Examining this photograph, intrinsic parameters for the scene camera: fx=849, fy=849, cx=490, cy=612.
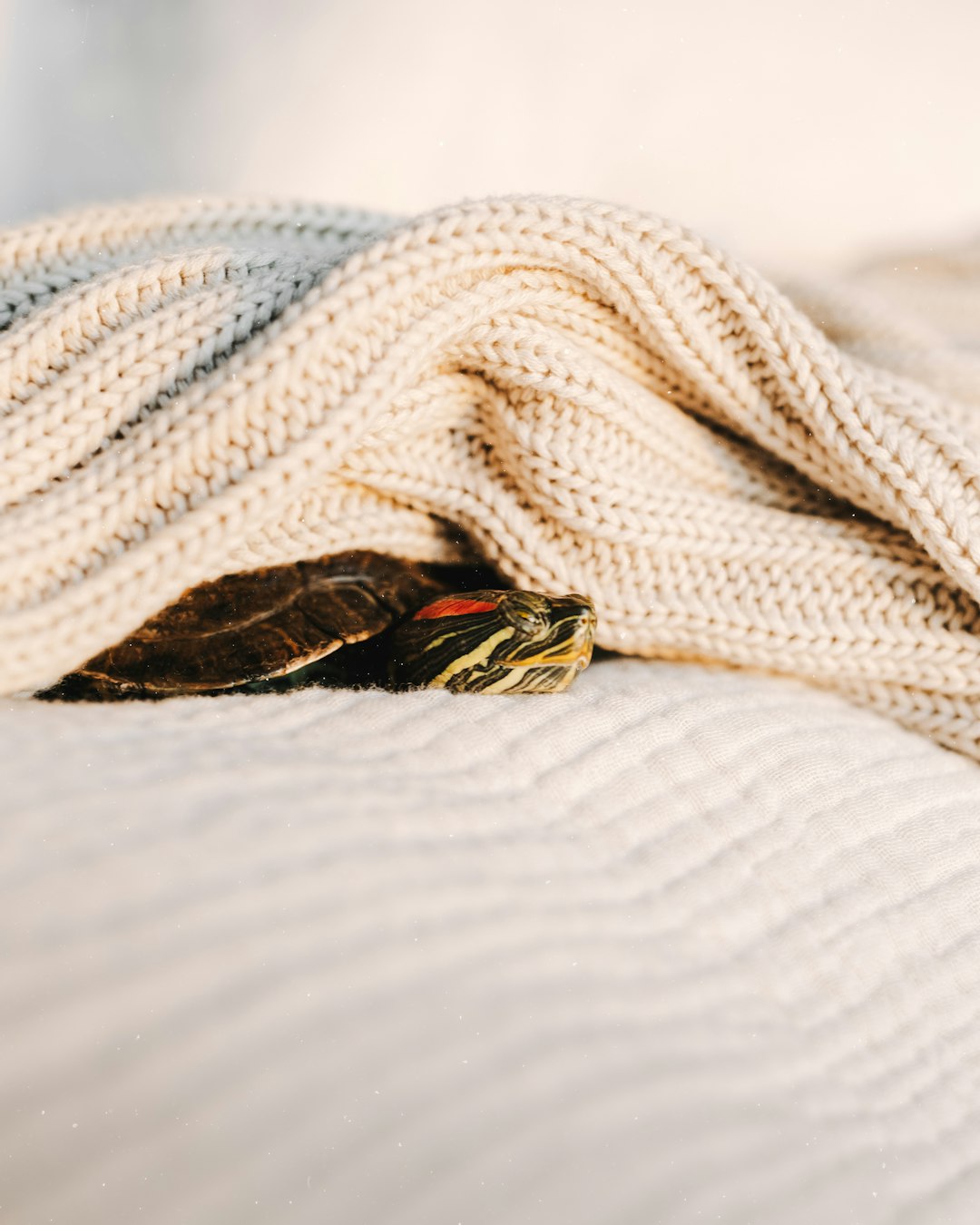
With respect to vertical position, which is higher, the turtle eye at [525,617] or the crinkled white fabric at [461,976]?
the turtle eye at [525,617]

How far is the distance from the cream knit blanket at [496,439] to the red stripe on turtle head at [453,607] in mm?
45

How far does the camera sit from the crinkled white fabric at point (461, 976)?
0.26 metres

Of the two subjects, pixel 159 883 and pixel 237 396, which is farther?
pixel 237 396

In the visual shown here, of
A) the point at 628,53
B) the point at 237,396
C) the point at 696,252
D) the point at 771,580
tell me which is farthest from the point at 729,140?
the point at 237,396

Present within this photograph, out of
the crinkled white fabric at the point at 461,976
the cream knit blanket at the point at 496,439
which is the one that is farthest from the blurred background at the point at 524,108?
the crinkled white fabric at the point at 461,976

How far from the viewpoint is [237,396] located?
1.44 feet

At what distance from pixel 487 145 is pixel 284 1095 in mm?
882

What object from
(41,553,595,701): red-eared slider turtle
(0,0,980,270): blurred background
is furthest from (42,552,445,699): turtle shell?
(0,0,980,270): blurred background

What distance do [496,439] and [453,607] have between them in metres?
0.11

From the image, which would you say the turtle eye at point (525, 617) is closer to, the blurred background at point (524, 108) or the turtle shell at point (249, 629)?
the turtle shell at point (249, 629)

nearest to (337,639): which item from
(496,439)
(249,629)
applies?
(249,629)

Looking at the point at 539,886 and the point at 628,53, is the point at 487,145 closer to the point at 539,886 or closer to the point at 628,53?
the point at 628,53

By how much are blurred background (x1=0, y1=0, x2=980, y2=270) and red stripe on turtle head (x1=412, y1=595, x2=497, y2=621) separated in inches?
21.1

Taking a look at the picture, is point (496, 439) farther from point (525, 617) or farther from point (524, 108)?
point (524, 108)
